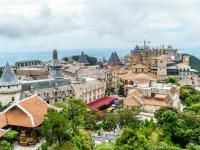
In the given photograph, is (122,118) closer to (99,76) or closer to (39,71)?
(99,76)

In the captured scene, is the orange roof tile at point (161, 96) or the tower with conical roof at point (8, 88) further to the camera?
the orange roof tile at point (161, 96)

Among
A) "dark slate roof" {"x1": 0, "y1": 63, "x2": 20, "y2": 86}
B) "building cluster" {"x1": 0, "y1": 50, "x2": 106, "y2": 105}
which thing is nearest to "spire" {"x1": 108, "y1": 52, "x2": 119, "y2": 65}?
"building cluster" {"x1": 0, "y1": 50, "x2": 106, "y2": 105}

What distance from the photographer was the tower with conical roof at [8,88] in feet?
180

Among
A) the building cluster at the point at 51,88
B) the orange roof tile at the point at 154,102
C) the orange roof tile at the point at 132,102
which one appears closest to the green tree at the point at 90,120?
the orange roof tile at the point at 132,102

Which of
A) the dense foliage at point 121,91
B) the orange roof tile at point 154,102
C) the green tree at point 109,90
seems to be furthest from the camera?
the green tree at point 109,90

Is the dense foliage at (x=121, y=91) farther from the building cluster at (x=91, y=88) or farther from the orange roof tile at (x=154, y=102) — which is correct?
the orange roof tile at (x=154, y=102)

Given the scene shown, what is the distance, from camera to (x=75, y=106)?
45.4 m

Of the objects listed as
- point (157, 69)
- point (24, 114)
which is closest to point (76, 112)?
point (24, 114)

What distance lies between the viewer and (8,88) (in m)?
55.0

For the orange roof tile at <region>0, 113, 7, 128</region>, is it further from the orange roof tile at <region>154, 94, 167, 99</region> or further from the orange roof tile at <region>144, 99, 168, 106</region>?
the orange roof tile at <region>154, 94, 167, 99</region>

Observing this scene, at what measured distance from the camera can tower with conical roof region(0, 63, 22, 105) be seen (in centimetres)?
5478

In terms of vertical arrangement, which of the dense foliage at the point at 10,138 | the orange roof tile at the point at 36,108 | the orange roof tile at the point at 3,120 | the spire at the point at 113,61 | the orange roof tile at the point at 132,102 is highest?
the spire at the point at 113,61

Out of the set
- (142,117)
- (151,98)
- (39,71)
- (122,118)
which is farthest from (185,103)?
(39,71)

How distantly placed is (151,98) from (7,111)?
26856 mm
